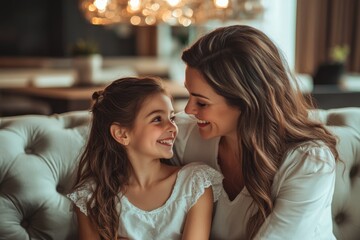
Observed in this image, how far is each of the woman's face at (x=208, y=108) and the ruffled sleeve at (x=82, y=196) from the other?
1.26 feet

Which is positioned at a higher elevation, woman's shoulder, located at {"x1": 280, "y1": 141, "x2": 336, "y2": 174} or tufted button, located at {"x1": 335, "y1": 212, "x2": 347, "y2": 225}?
Result: woman's shoulder, located at {"x1": 280, "y1": 141, "x2": 336, "y2": 174}

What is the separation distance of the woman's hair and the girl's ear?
0.90 feet

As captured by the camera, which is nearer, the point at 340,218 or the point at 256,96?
the point at 256,96

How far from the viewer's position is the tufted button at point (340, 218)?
1835 mm

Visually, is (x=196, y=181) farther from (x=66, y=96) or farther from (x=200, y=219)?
(x=66, y=96)

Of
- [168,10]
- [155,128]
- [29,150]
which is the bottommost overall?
[29,150]

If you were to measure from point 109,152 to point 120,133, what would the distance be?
0.09 metres

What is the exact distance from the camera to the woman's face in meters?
1.53

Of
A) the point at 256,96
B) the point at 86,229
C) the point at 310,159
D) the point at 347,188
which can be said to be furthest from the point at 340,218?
the point at 86,229

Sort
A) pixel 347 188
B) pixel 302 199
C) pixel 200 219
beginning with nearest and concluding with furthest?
pixel 302 199 → pixel 200 219 → pixel 347 188

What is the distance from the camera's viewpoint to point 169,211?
5.32 ft

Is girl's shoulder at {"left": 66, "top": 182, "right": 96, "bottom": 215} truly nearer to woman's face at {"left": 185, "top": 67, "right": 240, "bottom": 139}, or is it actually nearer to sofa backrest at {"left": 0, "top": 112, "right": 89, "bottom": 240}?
sofa backrest at {"left": 0, "top": 112, "right": 89, "bottom": 240}

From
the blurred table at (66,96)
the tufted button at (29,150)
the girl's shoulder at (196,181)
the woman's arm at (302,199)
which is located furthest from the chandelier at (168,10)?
the woman's arm at (302,199)

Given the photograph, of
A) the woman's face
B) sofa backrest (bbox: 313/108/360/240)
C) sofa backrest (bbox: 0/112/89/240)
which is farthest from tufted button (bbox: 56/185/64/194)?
sofa backrest (bbox: 313/108/360/240)
